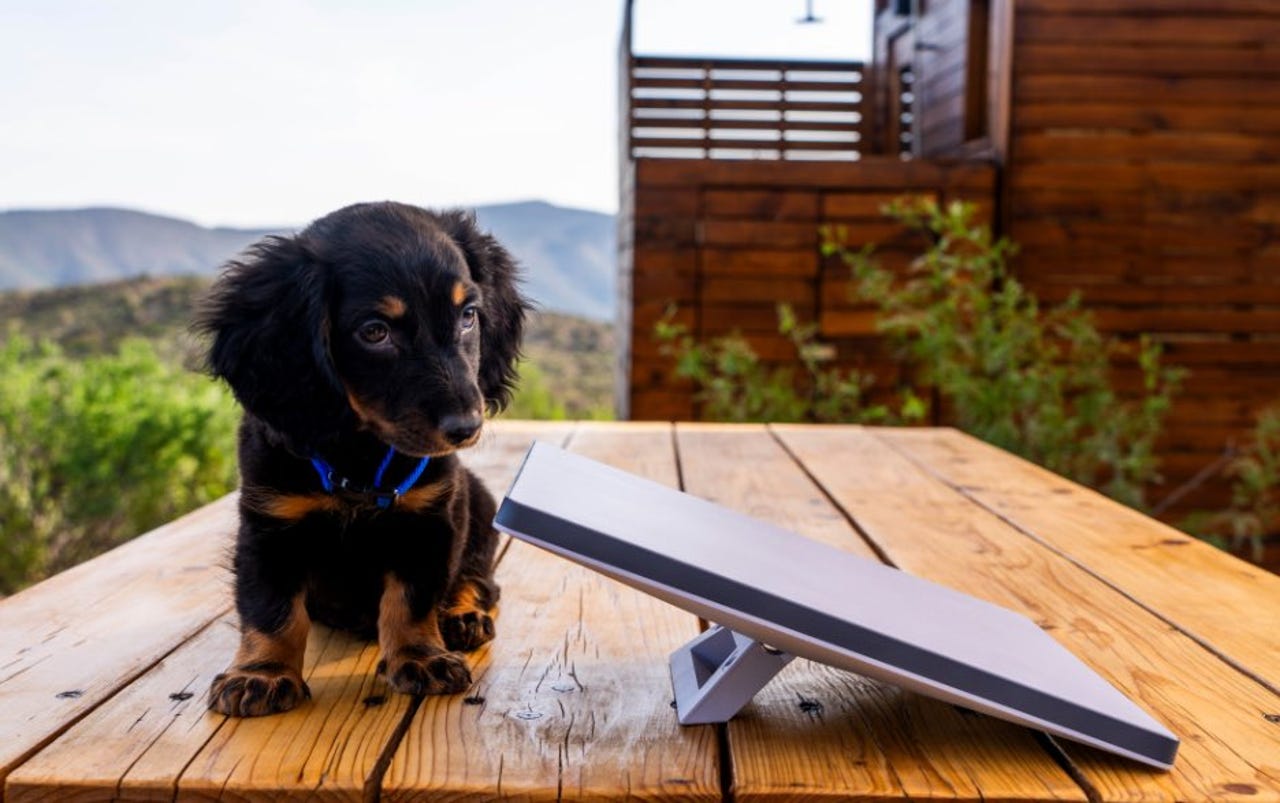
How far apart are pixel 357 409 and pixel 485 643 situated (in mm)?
437

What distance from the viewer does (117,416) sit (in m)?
5.54

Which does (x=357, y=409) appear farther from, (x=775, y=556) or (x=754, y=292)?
(x=754, y=292)

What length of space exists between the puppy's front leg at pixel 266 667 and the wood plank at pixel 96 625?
0.17 m

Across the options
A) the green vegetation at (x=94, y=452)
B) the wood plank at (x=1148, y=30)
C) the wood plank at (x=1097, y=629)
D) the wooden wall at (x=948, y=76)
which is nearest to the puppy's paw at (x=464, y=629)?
the wood plank at (x=1097, y=629)

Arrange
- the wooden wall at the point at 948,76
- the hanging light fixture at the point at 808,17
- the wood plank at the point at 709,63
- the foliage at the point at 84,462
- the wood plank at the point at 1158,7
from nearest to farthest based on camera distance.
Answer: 1. the foliage at the point at 84,462
2. the wood plank at the point at 1158,7
3. the wooden wall at the point at 948,76
4. the wood plank at the point at 709,63
5. the hanging light fixture at the point at 808,17

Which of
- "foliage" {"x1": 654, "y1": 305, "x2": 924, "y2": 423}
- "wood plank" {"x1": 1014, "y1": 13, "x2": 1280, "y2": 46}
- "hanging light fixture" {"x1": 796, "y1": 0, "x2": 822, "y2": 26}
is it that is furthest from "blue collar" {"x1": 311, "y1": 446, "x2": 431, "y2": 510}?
"hanging light fixture" {"x1": 796, "y1": 0, "x2": 822, "y2": 26}

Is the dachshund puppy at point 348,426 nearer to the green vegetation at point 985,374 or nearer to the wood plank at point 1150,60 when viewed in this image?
the green vegetation at point 985,374

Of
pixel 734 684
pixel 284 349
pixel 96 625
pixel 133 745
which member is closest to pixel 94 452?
pixel 96 625

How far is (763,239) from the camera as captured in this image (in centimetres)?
674

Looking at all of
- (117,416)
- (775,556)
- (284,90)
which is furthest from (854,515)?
(284,90)

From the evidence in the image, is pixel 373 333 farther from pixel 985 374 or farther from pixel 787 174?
pixel 787 174

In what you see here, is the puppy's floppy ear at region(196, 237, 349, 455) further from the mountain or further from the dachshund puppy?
the mountain

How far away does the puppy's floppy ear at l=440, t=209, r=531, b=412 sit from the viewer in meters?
1.70

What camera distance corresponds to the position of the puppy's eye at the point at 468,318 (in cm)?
155
